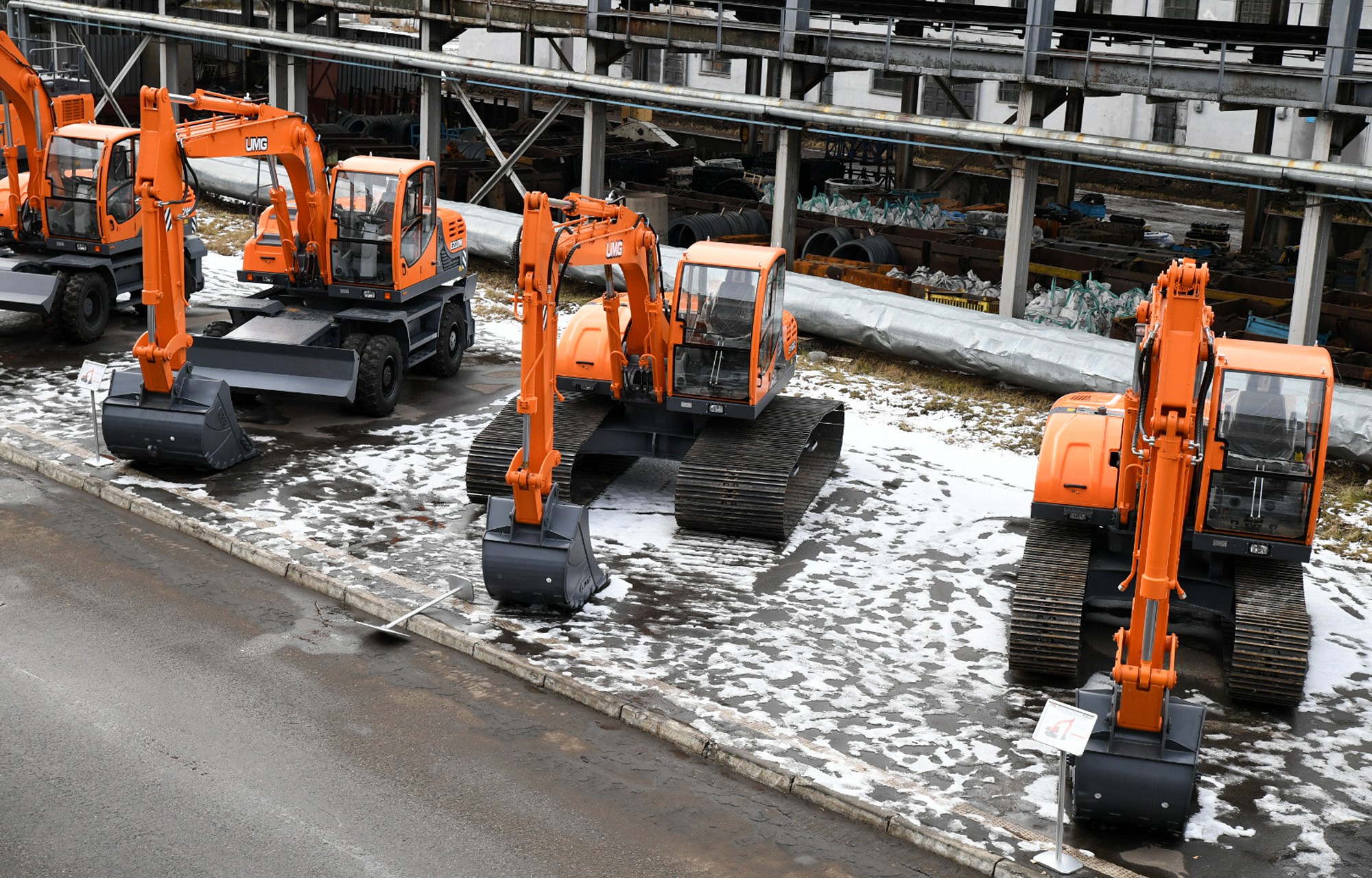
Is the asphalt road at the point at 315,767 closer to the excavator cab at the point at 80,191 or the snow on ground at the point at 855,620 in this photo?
the snow on ground at the point at 855,620

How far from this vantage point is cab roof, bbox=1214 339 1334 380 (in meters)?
11.1

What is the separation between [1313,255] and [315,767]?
12.9m

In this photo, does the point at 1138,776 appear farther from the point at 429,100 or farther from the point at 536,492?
the point at 429,100

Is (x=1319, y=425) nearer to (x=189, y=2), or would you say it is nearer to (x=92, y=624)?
(x=92, y=624)

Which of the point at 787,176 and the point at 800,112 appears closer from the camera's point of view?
the point at 800,112

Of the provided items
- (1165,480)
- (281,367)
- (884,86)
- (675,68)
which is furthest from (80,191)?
(675,68)

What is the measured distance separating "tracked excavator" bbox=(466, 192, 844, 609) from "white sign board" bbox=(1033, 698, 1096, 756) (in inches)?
178

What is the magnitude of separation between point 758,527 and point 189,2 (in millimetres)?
27227

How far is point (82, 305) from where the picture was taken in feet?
61.3

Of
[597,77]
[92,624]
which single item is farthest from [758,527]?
[597,77]

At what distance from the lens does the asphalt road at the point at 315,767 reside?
8.38 metres

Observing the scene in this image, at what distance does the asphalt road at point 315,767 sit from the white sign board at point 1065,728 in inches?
36.1

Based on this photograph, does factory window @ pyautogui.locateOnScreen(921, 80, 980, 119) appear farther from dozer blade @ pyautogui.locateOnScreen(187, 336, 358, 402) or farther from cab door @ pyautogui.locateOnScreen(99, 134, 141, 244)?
dozer blade @ pyautogui.locateOnScreen(187, 336, 358, 402)

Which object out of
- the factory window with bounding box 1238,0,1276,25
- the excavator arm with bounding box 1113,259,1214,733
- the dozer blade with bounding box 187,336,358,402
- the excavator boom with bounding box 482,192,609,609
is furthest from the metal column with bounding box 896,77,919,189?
→ the excavator arm with bounding box 1113,259,1214,733
